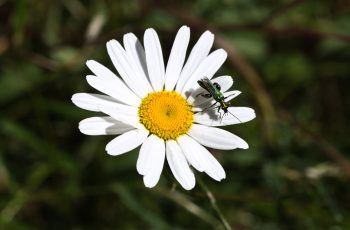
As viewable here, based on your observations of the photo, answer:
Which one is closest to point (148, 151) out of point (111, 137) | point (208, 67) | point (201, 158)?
point (201, 158)

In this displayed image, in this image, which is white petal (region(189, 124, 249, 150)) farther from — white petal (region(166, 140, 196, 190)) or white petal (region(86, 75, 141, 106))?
white petal (region(86, 75, 141, 106))

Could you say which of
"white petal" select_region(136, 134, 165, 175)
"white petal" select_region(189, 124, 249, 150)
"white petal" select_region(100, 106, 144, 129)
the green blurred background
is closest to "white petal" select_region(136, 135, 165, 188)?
"white petal" select_region(136, 134, 165, 175)

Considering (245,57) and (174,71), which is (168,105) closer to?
(174,71)

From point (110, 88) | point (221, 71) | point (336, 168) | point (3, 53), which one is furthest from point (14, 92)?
point (336, 168)

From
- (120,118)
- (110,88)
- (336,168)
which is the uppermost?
(336,168)

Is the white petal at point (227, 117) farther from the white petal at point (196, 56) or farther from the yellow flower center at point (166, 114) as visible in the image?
the white petal at point (196, 56)

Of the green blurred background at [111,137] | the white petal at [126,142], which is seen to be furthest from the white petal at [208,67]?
the green blurred background at [111,137]
